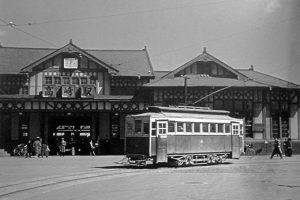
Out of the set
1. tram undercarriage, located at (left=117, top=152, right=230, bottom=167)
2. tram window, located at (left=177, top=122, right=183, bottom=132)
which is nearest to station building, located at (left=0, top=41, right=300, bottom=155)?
tram undercarriage, located at (left=117, top=152, right=230, bottom=167)

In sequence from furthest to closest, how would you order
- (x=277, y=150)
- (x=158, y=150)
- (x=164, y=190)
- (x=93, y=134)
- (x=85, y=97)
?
(x=93, y=134) → (x=85, y=97) → (x=277, y=150) → (x=158, y=150) → (x=164, y=190)

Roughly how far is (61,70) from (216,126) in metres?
15.9

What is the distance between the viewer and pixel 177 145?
2256cm

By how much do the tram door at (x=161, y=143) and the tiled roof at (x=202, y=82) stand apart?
1198cm

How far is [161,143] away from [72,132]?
16570mm

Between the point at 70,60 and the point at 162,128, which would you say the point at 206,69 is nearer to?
the point at 70,60

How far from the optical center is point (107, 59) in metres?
40.2

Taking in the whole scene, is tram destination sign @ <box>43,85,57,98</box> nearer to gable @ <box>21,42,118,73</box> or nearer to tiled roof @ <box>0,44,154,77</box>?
gable @ <box>21,42,118,73</box>

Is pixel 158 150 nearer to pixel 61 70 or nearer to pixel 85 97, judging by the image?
pixel 85 97

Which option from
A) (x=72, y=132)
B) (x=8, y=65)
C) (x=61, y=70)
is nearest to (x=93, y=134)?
(x=72, y=132)

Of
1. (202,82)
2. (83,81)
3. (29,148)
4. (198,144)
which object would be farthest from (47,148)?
(198,144)

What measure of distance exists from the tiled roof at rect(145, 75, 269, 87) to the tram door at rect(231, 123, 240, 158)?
7621 mm

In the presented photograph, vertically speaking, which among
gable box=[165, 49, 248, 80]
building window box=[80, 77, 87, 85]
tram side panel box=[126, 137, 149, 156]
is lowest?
tram side panel box=[126, 137, 149, 156]

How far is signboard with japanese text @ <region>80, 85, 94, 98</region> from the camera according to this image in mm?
34000
